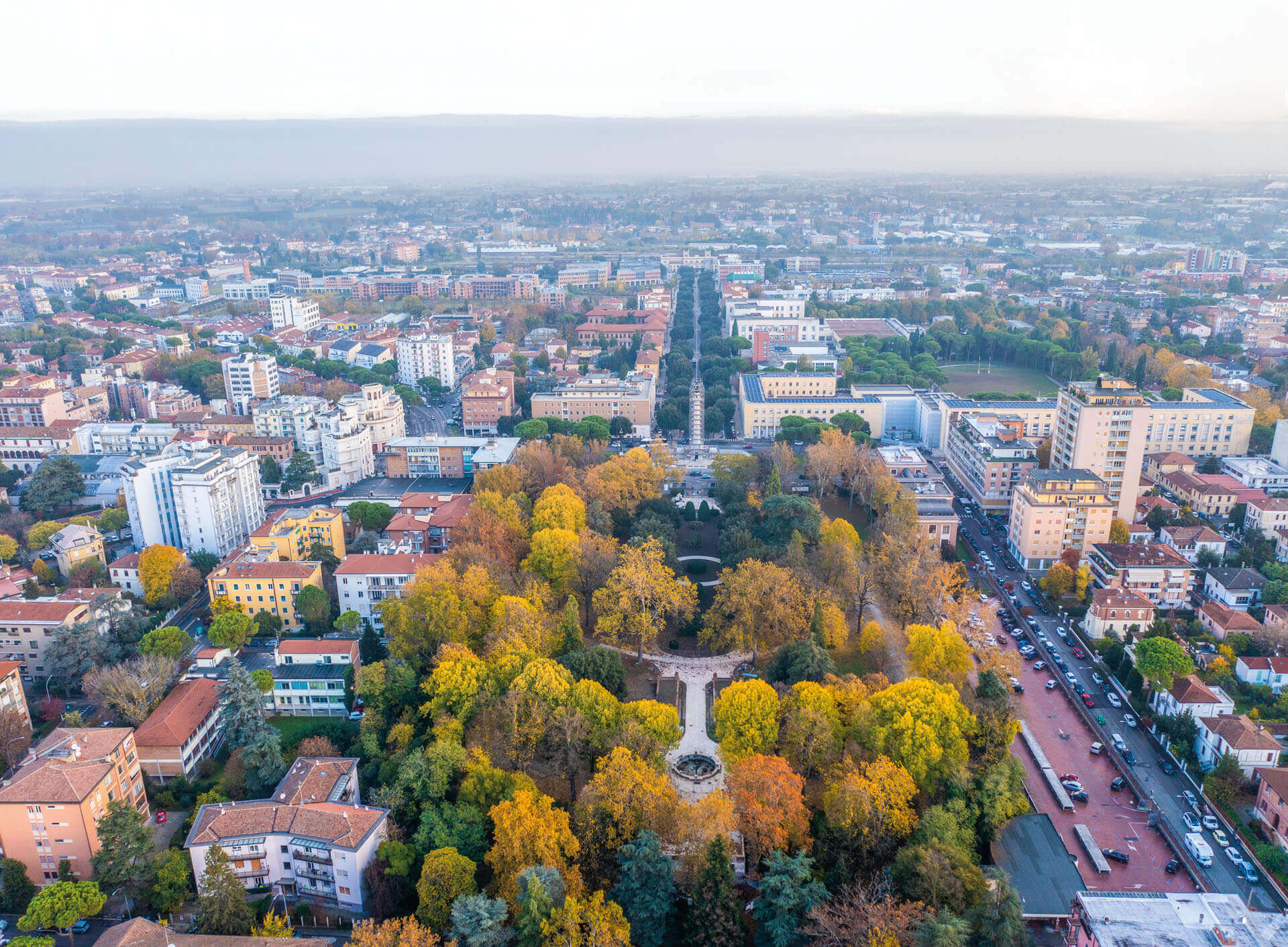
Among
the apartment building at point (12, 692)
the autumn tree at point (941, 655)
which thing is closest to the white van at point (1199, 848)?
the autumn tree at point (941, 655)

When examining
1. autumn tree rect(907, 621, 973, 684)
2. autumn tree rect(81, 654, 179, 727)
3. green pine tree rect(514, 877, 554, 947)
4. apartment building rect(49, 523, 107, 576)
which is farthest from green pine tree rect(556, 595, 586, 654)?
apartment building rect(49, 523, 107, 576)

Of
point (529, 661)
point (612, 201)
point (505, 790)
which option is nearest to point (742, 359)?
point (529, 661)

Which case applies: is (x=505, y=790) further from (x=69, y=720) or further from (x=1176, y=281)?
(x=1176, y=281)

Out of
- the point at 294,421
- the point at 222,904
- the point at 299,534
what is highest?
the point at 294,421

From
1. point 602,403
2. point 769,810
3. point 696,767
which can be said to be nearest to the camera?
point 769,810

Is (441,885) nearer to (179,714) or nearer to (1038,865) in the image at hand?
(179,714)

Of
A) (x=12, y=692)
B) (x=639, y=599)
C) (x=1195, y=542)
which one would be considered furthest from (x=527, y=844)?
(x=1195, y=542)

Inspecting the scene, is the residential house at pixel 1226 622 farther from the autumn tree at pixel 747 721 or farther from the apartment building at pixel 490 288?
the apartment building at pixel 490 288
